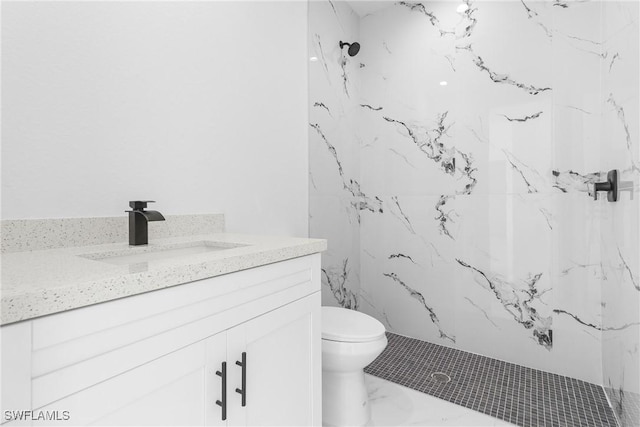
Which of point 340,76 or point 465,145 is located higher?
point 340,76

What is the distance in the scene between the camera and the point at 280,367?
3.65ft

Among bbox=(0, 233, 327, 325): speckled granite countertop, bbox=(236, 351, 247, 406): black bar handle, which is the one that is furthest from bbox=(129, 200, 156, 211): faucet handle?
bbox=(236, 351, 247, 406): black bar handle

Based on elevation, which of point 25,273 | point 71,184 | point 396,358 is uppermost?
point 71,184

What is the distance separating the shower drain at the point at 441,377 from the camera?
6.50 feet

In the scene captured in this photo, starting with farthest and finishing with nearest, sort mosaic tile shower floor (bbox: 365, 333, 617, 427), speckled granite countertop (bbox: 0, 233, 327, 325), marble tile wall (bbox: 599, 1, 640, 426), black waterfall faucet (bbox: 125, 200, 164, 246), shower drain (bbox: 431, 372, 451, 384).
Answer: shower drain (bbox: 431, 372, 451, 384), mosaic tile shower floor (bbox: 365, 333, 617, 427), marble tile wall (bbox: 599, 1, 640, 426), black waterfall faucet (bbox: 125, 200, 164, 246), speckled granite countertop (bbox: 0, 233, 327, 325)

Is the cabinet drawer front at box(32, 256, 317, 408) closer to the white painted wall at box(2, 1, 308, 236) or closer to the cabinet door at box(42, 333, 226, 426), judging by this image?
the cabinet door at box(42, 333, 226, 426)

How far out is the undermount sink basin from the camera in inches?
43.0

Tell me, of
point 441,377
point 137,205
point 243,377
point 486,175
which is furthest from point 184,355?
point 486,175

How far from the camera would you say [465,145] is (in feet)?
7.23

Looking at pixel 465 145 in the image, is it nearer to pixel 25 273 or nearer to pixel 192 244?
pixel 192 244

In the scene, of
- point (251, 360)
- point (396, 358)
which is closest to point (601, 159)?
point (396, 358)

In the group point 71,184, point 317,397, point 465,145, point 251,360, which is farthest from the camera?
point 465,145

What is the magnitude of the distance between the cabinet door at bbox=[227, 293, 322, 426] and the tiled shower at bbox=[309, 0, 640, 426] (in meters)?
1.07

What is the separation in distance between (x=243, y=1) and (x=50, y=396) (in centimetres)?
186
